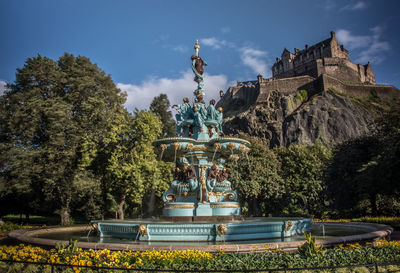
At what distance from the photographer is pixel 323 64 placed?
7550cm

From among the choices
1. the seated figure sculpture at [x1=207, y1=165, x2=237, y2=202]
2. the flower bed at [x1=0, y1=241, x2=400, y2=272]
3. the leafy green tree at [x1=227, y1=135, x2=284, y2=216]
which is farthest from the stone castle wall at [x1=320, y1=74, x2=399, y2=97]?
the flower bed at [x1=0, y1=241, x2=400, y2=272]

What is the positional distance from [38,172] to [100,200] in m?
7.99

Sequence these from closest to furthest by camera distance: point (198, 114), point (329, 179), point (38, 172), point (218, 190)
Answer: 1. point (218, 190)
2. point (198, 114)
3. point (38, 172)
4. point (329, 179)

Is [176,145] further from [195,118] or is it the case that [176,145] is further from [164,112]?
[164,112]

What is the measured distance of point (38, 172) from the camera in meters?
23.2

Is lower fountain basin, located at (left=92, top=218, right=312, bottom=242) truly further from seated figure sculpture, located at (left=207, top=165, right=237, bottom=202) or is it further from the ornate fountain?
seated figure sculpture, located at (left=207, top=165, right=237, bottom=202)

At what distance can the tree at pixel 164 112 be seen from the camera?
46.8 m

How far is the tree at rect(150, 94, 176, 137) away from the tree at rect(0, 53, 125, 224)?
19043 mm

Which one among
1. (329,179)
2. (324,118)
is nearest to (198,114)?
(329,179)

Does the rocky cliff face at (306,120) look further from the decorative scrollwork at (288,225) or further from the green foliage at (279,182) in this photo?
the decorative scrollwork at (288,225)

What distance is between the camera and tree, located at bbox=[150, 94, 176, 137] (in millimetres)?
46750

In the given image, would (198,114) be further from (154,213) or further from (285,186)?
(154,213)

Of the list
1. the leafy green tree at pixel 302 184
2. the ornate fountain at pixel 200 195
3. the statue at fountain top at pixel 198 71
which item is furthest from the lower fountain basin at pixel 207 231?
the leafy green tree at pixel 302 184

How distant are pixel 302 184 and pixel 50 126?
2576 cm
